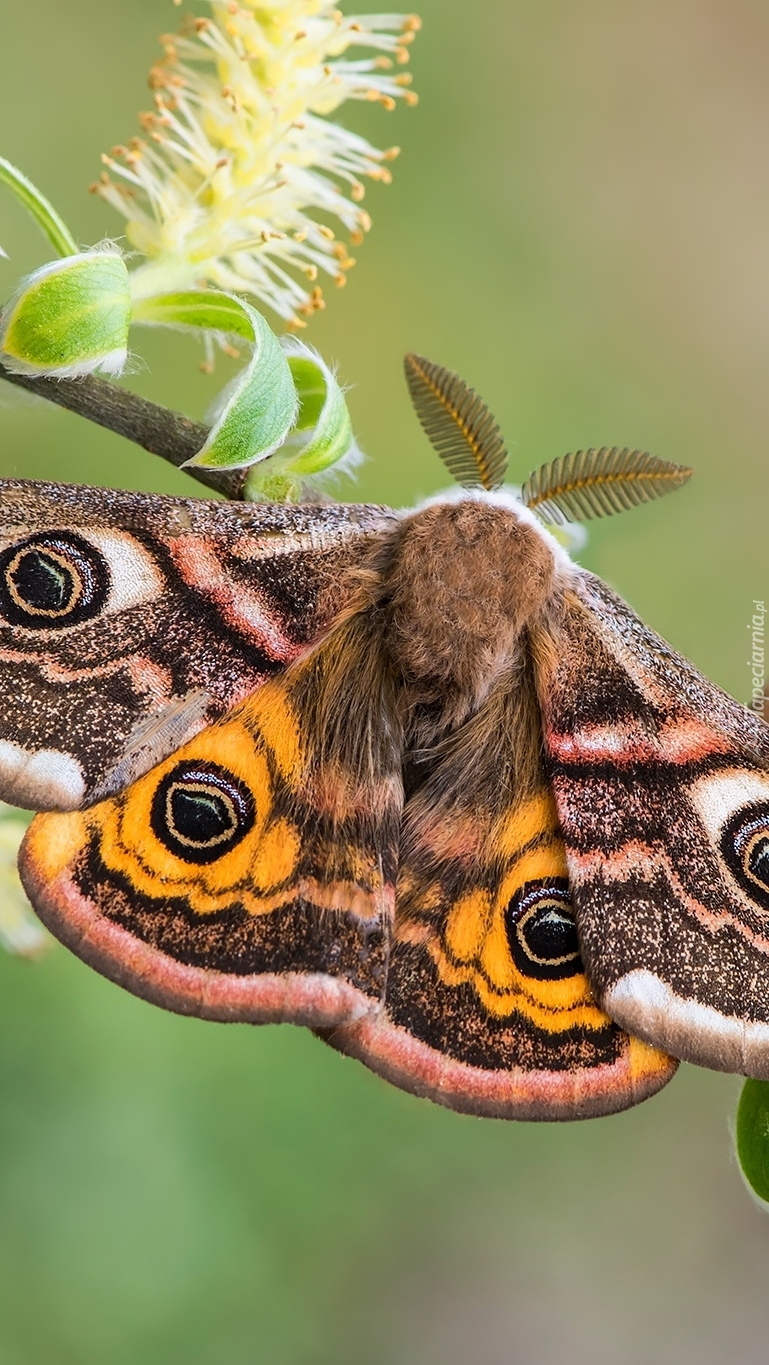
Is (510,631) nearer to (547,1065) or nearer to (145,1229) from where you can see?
(547,1065)

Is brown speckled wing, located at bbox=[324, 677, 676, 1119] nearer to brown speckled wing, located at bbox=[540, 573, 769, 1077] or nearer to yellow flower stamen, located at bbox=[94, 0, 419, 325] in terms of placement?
brown speckled wing, located at bbox=[540, 573, 769, 1077]

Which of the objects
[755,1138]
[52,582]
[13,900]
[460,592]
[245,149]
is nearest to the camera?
[755,1138]

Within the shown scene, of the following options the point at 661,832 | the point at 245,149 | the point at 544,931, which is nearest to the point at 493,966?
the point at 544,931

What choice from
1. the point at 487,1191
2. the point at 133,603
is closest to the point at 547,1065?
the point at 133,603

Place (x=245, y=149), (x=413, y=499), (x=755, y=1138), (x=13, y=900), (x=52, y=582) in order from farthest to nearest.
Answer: (x=413, y=499)
(x=13, y=900)
(x=245, y=149)
(x=52, y=582)
(x=755, y=1138)

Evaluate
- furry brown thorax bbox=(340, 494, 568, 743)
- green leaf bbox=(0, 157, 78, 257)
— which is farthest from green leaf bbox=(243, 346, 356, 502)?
green leaf bbox=(0, 157, 78, 257)

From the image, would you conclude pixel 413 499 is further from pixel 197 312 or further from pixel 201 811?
pixel 201 811

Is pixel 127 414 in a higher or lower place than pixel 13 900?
higher

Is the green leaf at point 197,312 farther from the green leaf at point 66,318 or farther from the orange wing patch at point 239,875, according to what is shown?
the orange wing patch at point 239,875
